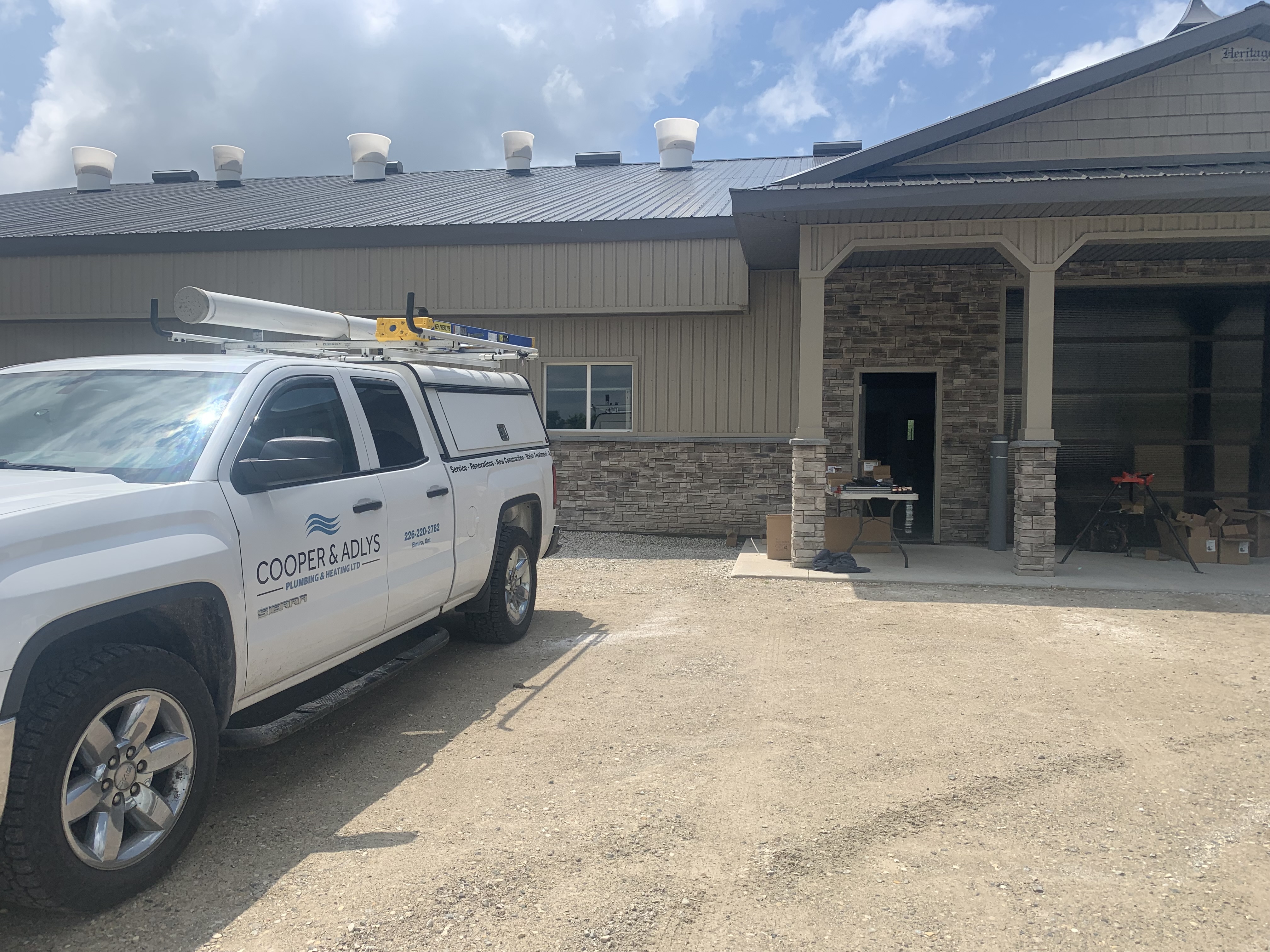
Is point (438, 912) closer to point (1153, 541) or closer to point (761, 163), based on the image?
point (1153, 541)

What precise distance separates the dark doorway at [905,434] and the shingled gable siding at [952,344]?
0.27 meters

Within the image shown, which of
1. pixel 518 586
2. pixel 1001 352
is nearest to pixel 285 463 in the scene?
pixel 518 586

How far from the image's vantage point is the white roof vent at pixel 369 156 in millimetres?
19906

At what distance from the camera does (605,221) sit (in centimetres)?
1328

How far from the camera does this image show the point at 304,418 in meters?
4.52

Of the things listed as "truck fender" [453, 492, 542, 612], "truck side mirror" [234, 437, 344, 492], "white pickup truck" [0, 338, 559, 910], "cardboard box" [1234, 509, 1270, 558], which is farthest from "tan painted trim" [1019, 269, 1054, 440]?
"truck side mirror" [234, 437, 344, 492]

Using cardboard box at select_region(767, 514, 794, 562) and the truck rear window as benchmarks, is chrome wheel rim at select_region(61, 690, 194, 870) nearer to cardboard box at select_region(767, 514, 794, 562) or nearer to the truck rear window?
the truck rear window

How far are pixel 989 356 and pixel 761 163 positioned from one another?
858 cm

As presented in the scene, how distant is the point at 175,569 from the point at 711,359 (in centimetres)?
1061

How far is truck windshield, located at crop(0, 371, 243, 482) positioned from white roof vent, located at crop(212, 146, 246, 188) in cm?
1925

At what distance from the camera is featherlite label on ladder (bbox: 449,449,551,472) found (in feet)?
19.3

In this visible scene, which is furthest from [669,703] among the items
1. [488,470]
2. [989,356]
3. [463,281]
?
[463,281]

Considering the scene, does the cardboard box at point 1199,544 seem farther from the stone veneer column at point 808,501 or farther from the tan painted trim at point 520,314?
the tan painted trim at point 520,314

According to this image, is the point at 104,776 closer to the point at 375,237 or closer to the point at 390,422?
the point at 390,422
